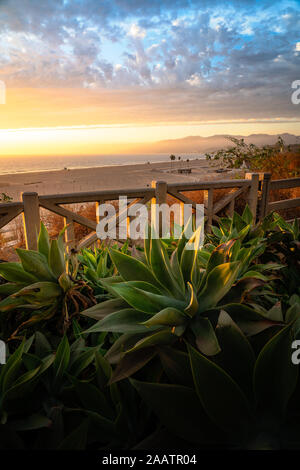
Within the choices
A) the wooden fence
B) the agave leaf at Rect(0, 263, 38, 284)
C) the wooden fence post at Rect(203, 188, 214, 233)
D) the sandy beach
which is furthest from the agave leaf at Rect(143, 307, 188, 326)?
the sandy beach

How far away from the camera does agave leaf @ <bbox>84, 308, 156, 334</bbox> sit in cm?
54

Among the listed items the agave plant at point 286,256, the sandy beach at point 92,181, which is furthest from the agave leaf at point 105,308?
the sandy beach at point 92,181

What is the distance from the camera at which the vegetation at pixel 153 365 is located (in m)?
0.39

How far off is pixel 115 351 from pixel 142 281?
16cm

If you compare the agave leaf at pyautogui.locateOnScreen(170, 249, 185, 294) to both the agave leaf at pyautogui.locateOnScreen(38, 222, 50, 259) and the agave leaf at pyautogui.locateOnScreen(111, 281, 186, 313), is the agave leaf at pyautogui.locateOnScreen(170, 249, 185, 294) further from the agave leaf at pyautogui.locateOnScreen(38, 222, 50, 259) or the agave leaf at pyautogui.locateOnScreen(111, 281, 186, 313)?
the agave leaf at pyautogui.locateOnScreen(38, 222, 50, 259)

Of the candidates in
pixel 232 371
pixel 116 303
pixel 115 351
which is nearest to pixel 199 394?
pixel 232 371

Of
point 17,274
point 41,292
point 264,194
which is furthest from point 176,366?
point 264,194

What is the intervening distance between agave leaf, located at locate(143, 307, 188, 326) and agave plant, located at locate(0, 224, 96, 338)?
1.16 ft

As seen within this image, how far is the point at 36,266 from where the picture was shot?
784 millimetres

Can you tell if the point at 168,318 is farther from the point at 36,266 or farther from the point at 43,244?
the point at 43,244

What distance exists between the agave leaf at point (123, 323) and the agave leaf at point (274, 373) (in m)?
0.22

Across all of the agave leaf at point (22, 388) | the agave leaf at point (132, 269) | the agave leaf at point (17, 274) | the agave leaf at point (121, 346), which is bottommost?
the agave leaf at point (22, 388)

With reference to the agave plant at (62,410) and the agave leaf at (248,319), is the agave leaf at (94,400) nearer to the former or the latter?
the agave plant at (62,410)

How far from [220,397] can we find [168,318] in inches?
6.0
